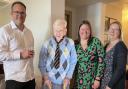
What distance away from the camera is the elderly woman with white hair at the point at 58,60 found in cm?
209

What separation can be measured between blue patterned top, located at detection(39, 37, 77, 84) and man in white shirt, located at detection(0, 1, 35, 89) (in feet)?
1.20

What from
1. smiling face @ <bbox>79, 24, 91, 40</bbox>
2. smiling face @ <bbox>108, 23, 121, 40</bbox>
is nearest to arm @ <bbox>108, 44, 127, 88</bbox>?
smiling face @ <bbox>108, 23, 121, 40</bbox>

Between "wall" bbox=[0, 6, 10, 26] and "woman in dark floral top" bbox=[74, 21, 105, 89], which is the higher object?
"wall" bbox=[0, 6, 10, 26]

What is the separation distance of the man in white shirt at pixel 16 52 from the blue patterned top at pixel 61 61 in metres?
0.37

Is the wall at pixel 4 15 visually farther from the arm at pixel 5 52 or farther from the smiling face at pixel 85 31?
the arm at pixel 5 52

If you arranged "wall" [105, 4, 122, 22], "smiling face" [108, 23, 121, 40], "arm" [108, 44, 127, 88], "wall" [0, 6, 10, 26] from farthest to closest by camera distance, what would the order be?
"wall" [105, 4, 122, 22]
"wall" [0, 6, 10, 26]
"smiling face" [108, 23, 121, 40]
"arm" [108, 44, 127, 88]

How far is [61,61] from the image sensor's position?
6.88ft

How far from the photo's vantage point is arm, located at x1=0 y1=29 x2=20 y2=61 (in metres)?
1.63

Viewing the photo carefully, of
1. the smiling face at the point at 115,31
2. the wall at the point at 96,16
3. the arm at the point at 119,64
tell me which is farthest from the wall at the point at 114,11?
the arm at the point at 119,64

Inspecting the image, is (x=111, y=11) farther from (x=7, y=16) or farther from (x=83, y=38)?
(x=83, y=38)

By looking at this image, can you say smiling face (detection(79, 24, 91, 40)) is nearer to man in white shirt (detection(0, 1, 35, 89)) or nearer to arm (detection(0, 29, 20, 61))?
man in white shirt (detection(0, 1, 35, 89))

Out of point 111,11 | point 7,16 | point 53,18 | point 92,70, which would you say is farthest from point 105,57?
point 111,11

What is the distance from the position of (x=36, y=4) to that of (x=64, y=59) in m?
0.93

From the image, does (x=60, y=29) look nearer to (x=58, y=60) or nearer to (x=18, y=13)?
(x=58, y=60)
